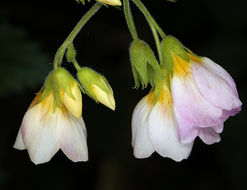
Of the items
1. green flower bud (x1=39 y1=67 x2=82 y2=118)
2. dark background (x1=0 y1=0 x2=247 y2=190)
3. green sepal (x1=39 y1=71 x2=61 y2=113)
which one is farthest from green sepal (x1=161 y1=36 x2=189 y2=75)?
dark background (x1=0 y1=0 x2=247 y2=190)

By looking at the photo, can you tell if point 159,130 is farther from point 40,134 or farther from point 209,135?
point 40,134

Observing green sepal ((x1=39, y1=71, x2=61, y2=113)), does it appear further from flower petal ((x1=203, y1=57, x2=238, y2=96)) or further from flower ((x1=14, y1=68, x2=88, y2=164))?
flower petal ((x1=203, y1=57, x2=238, y2=96))

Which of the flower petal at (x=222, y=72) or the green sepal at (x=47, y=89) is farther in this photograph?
the green sepal at (x=47, y=89)

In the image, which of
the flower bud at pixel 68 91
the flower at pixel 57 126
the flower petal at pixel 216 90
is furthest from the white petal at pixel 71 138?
the flower petal at pixel 216 90

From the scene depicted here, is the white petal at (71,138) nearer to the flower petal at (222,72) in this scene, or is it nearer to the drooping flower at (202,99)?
the drooping flower at (202,99)

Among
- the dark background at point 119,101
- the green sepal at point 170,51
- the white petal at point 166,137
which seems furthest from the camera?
the dark background at point 119,101

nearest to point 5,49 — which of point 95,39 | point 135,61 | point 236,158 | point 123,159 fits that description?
point 95,39

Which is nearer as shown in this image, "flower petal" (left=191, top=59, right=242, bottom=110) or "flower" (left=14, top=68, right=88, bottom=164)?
"flower petal" (left=191, top=59, right=242, bottom=110)
